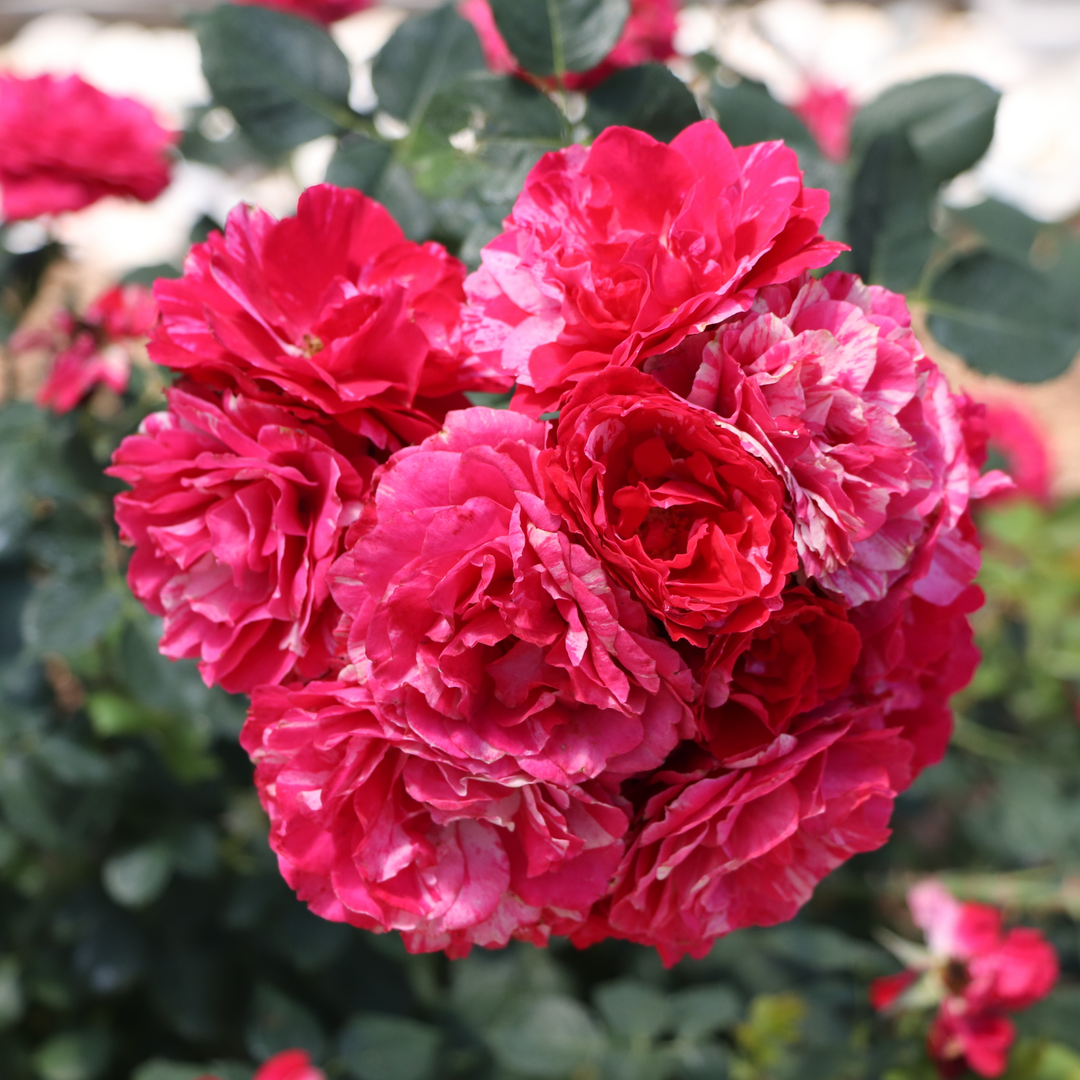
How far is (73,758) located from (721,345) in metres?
1.00

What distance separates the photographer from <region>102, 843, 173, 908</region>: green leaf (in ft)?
3.70

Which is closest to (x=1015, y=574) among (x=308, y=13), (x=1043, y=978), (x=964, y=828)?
(x=964, y=828)

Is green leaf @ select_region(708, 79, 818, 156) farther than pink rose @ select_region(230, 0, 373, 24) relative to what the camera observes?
No

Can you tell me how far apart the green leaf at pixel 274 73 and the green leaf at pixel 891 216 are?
1.45ft

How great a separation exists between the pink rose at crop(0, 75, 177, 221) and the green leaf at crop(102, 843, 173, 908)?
0.79 m

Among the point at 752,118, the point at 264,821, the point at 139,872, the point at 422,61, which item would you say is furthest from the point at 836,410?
the point at 264,821

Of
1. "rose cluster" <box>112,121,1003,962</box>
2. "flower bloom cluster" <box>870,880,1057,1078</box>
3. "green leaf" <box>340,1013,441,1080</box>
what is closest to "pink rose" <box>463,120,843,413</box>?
"rose cluster" <box>112,121,1003,962</box>

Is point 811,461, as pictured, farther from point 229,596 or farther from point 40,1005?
point 40,1005

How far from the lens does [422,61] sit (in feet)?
2.70

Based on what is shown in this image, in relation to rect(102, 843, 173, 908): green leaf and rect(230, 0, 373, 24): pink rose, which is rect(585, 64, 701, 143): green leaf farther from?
rect(102, 843, 173, 908): green leaf

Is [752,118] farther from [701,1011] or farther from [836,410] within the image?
[701,1011]

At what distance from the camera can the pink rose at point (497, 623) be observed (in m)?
0.46

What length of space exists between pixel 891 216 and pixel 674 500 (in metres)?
0.46

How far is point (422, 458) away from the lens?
48 centimetres
